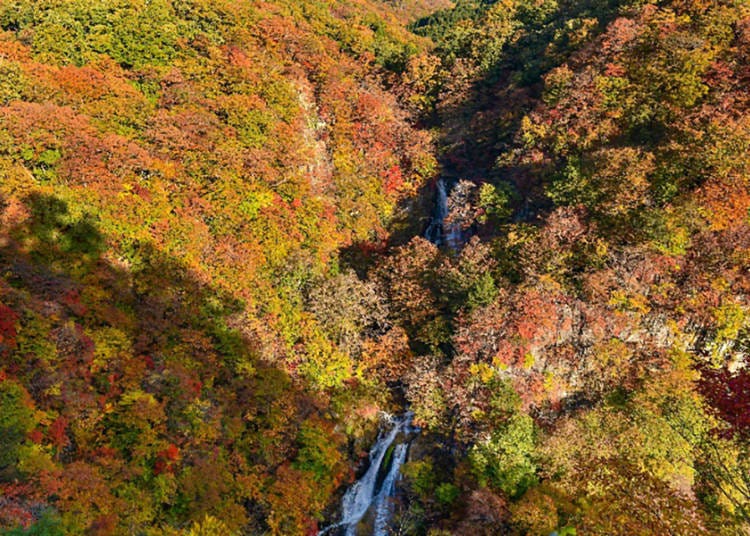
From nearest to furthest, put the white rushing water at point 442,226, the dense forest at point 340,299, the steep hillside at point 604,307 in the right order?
the steep hillside at point 604,307, the dense forest at point 340,299, the white rushing water at point 442,226

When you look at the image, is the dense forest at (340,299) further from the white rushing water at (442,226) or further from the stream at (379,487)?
the stream at (379,487)

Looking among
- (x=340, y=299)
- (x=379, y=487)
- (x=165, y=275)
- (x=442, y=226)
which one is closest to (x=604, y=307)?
(x=340, y=299)

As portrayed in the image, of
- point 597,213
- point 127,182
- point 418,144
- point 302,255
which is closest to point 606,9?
point 418,144

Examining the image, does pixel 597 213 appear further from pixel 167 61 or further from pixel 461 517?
pixel 167 61

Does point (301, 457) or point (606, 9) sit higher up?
point (606, 9)

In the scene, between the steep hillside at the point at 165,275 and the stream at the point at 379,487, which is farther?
the stream at the point at 379,487

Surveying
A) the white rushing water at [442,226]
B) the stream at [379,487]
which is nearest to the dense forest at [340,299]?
the white rushing water at [442,226]
